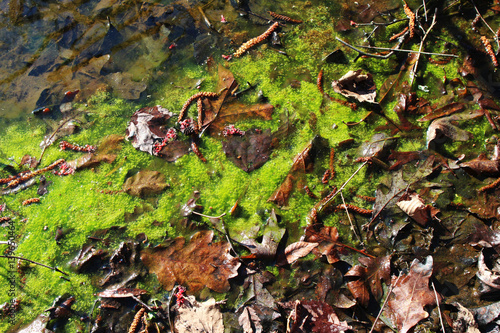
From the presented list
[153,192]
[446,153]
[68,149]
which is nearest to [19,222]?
[68,149]

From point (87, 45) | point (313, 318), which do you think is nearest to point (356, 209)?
point (313, 318)

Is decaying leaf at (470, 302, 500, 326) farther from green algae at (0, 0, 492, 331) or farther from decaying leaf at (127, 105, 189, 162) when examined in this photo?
decaying leaf at (127, 105, 189, 162)

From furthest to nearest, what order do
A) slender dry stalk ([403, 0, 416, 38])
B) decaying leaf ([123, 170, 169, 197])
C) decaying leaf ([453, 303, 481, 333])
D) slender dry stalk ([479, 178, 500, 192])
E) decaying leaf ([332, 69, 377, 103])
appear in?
slender dry stalk ([403, 0, 416, 38]), decaying leaf ([332, 69, 377, 103]), decaying leaf ([123, 170, 169, 197]), slender dry stalk ([479, 178, 500, 192]), decaying leaf ([453, 303, 481, 333])

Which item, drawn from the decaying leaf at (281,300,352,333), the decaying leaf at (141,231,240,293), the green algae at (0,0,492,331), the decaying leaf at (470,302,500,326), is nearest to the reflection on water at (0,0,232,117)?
the green algae at (0,0,492,331)

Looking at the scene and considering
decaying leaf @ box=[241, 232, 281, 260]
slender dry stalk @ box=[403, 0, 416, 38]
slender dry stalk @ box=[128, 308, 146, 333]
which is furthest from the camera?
slender dry stalk @ box=[403, 0, 416, 38]

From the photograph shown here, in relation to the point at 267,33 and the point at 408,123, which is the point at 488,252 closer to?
the point at 408,123

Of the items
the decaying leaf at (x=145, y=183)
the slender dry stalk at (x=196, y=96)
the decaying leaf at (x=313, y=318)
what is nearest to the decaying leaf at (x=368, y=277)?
the decaying leaf at (x=313, y=318)
